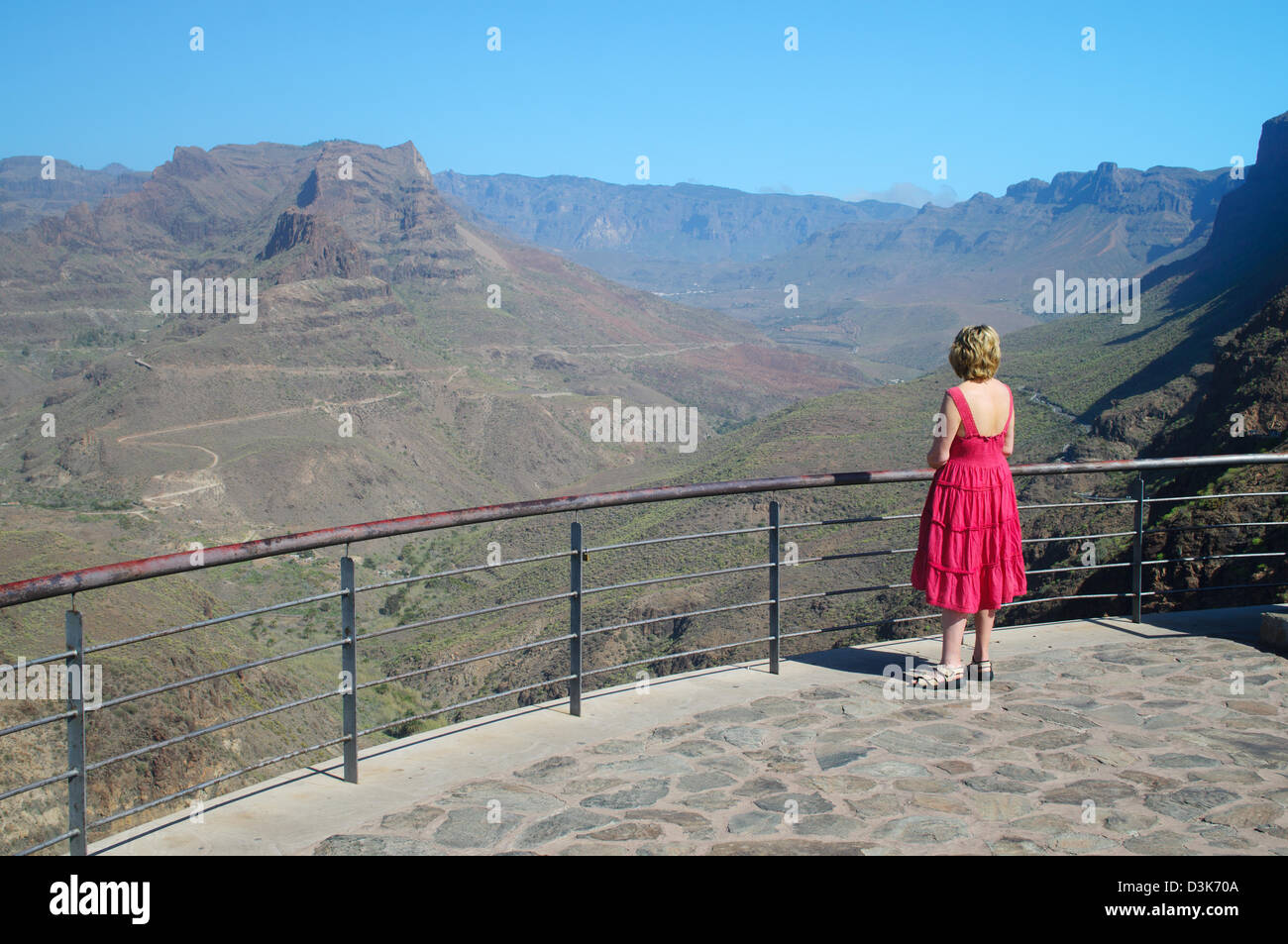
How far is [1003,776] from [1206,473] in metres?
19.5

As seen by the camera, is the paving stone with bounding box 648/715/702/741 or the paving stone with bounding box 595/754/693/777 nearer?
the paving stone with bounding box 595/754/693/777

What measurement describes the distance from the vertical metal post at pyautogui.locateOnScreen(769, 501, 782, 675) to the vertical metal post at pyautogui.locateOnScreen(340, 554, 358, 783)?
226 cm

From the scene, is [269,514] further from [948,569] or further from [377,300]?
[948,569]

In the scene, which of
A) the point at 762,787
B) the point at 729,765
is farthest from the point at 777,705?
the point at 762,787

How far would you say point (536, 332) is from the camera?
5300 inches

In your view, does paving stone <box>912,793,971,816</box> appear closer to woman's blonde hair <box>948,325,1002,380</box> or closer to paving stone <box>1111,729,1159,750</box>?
paving stone <box>1111,729,1159,750</box>

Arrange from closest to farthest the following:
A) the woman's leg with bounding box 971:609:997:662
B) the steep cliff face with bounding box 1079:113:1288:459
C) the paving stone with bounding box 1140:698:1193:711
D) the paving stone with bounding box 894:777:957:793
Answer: the paving stone with bounding box 894:777:957:793 < the paving stone with bounding box 1140:698:1193:711 < the woman's leg with bounding box 971:609:997:662 < the steep cliff face with bounding box 1079:113:1288:459

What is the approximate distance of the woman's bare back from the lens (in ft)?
17.6

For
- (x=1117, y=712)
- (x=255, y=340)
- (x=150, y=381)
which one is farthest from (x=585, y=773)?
(x=255, y=340)

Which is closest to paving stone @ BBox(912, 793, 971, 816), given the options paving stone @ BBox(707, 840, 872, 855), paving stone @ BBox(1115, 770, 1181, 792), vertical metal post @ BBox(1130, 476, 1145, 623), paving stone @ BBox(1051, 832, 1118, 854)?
paving stone @ BBox(1051, 832, 1118, 854)

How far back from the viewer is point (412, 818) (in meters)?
4.34

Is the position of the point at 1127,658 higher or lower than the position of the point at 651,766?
higher

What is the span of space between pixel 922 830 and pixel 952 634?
185cm

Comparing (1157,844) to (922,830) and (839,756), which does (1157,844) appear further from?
(839,756)
